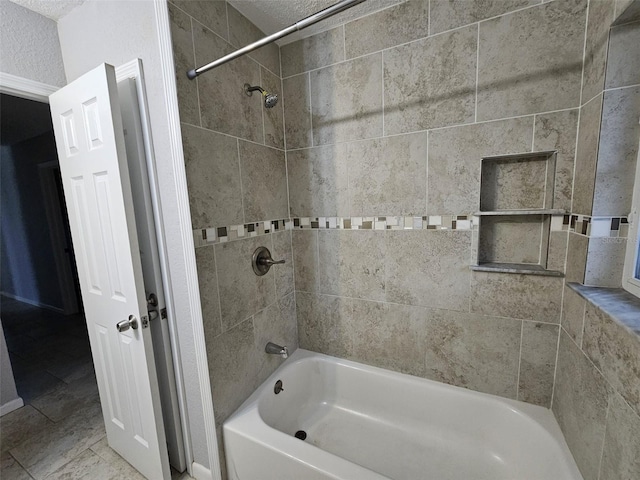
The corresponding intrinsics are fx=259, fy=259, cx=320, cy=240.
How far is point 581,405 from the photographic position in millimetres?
981

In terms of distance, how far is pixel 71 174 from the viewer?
130 centimetres

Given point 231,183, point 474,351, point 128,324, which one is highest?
point 231,183

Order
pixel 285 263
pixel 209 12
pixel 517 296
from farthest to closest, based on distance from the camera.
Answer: pixel 285 263 → pixel 517 296 → pixel 209 12

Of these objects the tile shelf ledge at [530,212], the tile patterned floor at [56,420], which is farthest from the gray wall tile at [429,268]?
the tile patterned floor at [56,420]

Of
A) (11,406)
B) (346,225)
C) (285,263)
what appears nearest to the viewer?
(346,225)

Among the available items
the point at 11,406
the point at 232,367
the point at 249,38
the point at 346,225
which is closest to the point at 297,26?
the point at 249,38

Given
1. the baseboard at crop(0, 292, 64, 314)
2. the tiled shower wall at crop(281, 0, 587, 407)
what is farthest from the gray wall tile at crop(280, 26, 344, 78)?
the baseboard at crop(0, 292, 64, 314)

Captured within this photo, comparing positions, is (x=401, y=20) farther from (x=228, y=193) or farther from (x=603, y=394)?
(x=603, y=394)

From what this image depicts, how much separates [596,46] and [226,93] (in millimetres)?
1520

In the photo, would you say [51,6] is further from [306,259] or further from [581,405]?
[581,405]

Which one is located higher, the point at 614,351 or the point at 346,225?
the point at 346,225

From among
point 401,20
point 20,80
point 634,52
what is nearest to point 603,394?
point 634,52

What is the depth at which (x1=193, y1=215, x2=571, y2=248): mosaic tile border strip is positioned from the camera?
3.87ft

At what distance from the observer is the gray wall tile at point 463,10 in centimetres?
113
